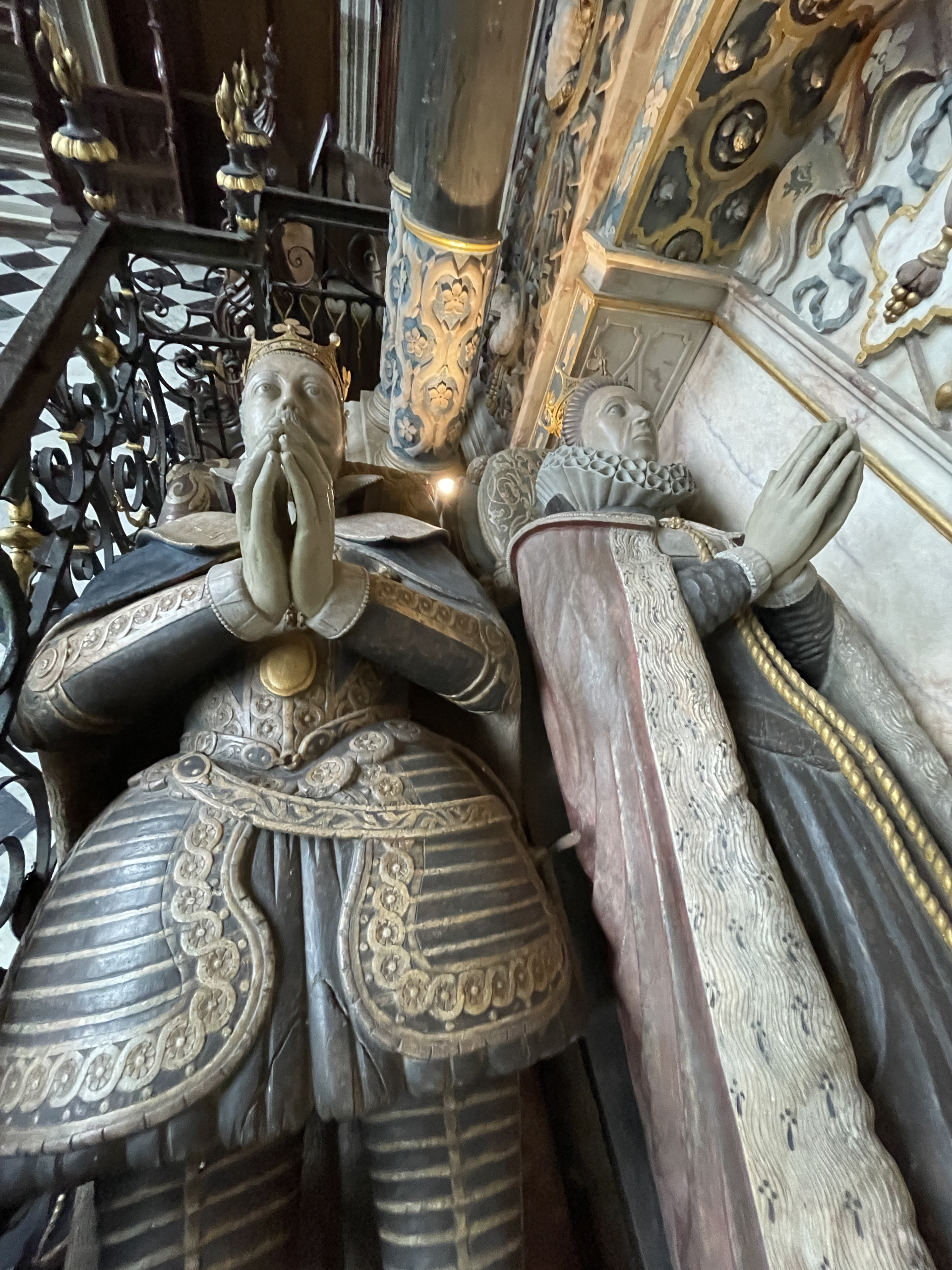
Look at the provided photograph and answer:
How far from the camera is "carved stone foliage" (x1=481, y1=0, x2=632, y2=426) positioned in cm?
199

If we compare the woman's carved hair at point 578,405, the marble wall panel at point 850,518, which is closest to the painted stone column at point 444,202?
the woman's carved hair at point 578,405

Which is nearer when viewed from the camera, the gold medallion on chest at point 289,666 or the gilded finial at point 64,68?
the gold medallion on chest at point 289,666

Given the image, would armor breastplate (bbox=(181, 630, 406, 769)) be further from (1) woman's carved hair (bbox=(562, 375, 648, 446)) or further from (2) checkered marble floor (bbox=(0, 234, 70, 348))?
(2) checkered marble floor (bbox=(0, 234, 70, 348))

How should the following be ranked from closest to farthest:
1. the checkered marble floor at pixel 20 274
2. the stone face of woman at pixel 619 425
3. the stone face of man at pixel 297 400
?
the stone face of man at pixel 297 400 → the stone face of woman at pixel 619 425 → the checkered marble floor at pixel 20 274

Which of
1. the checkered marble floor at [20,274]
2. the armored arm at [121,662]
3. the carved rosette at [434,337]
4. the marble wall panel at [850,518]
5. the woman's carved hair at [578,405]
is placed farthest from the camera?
the checkered marble floor at [20,274]

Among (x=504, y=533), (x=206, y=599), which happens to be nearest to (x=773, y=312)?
(x=504, y=533)

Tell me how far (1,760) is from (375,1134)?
928mm

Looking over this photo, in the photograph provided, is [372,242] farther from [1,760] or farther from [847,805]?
[847,805]

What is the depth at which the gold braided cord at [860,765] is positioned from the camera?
1032 millimetres

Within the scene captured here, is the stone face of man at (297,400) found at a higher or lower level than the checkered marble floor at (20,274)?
higher

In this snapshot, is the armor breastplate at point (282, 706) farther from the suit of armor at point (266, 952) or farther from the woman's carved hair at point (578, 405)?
the woman's carved hair at point (578, 405)

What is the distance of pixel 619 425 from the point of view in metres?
1.59

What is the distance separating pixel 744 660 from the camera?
1.33 m

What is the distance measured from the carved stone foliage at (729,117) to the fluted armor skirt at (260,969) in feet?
6.22
